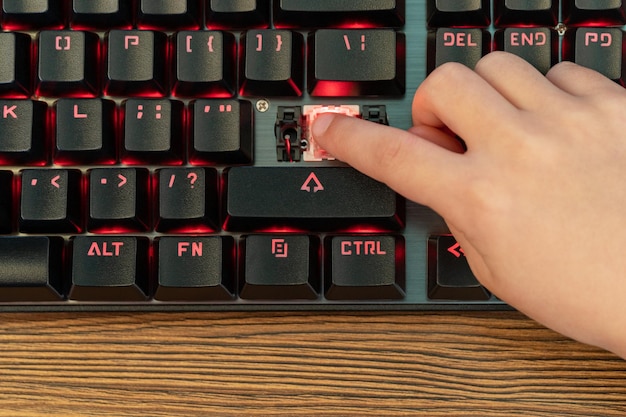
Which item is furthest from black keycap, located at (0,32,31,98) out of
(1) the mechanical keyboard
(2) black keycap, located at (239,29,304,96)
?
(2) black keycap, located at (239,29,304,96)

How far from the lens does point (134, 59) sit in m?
0.61

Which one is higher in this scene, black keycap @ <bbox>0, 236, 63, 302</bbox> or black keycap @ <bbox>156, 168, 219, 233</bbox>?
black keycap @ <bbox>156, 168, 219, 233</bbox>

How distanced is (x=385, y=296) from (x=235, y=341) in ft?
0.51

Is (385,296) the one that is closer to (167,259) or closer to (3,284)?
(167,259)

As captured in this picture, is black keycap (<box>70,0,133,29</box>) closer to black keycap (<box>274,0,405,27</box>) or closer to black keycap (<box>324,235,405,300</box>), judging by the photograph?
black keycap (<box>274,0,405,27</box>)

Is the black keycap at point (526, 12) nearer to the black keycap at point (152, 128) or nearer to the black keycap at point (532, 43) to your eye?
the black keycap at point (532, 43)

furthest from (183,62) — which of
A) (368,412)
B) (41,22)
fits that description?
(368,412)

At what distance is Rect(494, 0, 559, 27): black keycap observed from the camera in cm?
60

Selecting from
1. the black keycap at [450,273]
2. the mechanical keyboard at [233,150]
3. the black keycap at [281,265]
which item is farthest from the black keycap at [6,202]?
the black keycap at [450,273]

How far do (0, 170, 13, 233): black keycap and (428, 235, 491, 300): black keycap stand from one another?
0.40 metres

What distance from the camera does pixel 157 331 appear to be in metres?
0.64

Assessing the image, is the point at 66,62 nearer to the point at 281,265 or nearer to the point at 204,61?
the point at 204,61

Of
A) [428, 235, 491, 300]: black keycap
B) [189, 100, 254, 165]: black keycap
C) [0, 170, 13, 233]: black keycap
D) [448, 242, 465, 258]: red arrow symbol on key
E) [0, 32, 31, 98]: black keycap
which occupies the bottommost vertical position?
[428, 235, 491, 300]: black keycap

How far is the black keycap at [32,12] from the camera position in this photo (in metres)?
0.62
